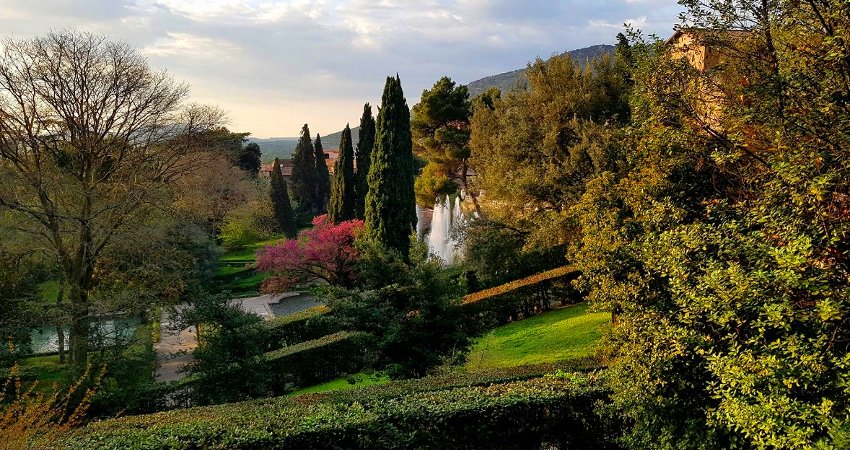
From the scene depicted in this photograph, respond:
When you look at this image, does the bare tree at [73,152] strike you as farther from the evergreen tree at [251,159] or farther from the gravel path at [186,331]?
the evergreen tree at [251,159]

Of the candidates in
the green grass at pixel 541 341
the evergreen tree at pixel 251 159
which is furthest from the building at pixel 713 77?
the evergreen tree at pixel 251 159

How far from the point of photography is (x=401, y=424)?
755 centimetres

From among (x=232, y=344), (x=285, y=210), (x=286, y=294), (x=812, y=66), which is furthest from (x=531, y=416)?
(x=285, y=210)

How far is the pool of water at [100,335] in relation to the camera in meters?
12.5

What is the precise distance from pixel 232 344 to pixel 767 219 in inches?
396

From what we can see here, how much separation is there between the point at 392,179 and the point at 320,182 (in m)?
30.1

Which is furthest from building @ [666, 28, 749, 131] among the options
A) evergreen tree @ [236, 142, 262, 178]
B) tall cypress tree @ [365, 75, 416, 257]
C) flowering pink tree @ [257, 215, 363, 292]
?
evergreen tree @ [236, 142, 262, 178]

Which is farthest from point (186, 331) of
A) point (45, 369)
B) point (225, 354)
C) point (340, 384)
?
point (225, 354)

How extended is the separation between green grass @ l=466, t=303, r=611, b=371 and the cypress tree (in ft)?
89.9

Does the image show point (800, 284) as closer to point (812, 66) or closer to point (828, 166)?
point (828, 166)

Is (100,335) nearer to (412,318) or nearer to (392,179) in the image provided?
(412,318)

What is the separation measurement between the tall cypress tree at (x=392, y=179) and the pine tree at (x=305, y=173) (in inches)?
1129

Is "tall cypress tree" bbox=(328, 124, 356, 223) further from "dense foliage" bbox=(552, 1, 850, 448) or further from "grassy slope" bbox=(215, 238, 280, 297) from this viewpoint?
"dense foliage" bbox=(552, 1, 850, 448)

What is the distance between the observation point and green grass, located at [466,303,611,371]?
13.0 m
